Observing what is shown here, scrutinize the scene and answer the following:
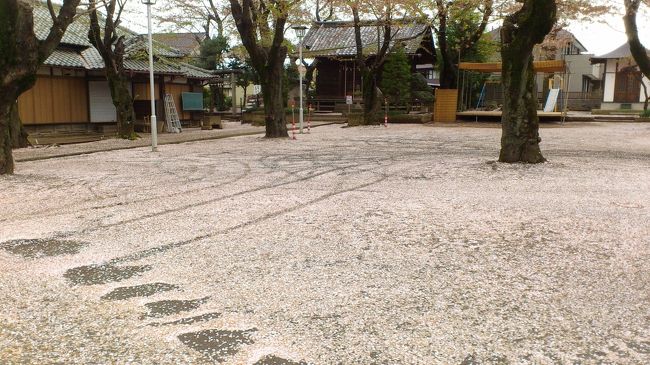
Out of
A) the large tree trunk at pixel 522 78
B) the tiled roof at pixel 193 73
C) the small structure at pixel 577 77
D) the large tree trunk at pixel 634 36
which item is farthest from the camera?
the small structure at pixel 577 77

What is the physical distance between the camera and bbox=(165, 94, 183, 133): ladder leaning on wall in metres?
24.2

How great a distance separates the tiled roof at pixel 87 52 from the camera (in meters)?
20.2

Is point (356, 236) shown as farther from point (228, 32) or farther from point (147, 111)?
point (228, 32)

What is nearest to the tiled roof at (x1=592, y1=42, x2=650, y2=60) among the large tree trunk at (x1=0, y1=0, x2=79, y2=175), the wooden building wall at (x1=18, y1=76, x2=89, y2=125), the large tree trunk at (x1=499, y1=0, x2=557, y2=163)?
the large tree trunk at (x1=499, y1=0, x2=557, y2=163)

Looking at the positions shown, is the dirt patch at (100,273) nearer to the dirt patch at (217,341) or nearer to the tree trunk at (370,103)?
the dirt patch at (217,341)

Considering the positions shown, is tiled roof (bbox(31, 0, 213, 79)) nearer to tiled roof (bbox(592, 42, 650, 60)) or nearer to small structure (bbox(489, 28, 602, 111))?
small structure (bbox(489, 28, 602, 111))

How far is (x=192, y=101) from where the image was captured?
27.5 m

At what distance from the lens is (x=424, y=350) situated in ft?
10.3

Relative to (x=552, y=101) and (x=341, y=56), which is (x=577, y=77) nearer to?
(x=552, y=101)

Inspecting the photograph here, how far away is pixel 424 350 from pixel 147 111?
2366cm

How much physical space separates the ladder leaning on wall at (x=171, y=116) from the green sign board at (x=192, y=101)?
2.13m

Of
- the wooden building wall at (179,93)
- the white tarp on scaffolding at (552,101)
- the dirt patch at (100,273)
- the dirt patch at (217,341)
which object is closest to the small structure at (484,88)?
the white tarp on scaffolding at (552,101)

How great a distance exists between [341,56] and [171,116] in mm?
12329

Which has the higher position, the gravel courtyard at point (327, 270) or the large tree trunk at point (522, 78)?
the large tree trunk at point (522, 78)
